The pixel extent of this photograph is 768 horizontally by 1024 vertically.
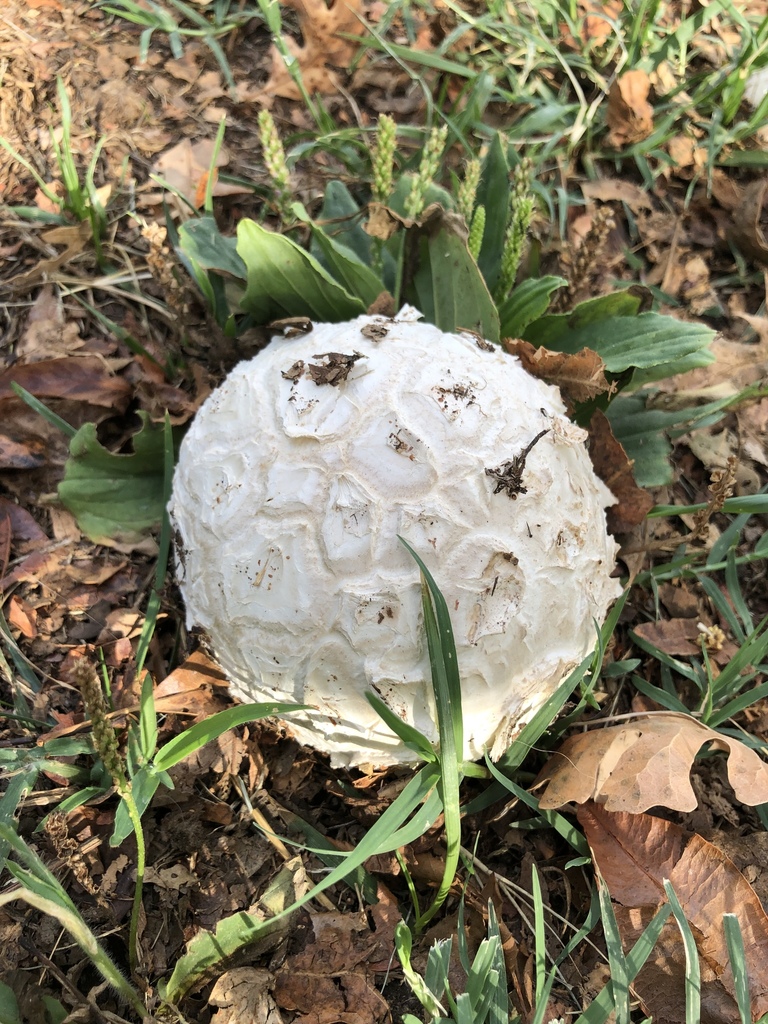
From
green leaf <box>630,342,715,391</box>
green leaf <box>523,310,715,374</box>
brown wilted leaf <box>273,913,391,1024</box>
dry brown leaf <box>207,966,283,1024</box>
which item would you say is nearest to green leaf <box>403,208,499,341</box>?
green leaf <box>523,310,715,374</box>

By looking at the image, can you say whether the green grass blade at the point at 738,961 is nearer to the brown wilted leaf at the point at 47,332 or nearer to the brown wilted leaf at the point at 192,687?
the brown wilted leaf at the point at 192,687

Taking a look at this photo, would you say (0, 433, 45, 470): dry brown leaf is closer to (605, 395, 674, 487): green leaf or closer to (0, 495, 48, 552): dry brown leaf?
(0, 495, 48, 552): dry brown leaf

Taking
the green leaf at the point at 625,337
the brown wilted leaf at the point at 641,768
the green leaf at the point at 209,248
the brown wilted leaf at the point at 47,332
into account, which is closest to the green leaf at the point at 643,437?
the green leaf at the point at 625,337

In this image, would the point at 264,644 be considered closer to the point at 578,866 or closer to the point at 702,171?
the point at 578,866

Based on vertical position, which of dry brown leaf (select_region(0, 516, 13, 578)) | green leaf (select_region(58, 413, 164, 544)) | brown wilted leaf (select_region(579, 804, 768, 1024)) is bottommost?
brown wilted leaf (select_region(579, 804, 768, 1024))

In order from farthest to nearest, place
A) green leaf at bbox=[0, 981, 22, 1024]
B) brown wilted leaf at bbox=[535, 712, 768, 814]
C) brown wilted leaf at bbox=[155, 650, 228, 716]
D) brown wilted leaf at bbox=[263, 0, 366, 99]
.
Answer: brown wilted leaf at bbox=[263, 0, 366, 99], brown wilted leaf at bbox=[155, 650, 228, 716], brown wilted leaf at bbox=[535, 712, 768, 814], green leaf at bbox=[0, 981, 22, 1024]

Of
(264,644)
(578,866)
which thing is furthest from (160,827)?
(578,866)

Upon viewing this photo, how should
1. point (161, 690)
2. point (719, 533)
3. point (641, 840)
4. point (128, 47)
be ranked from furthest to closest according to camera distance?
point (128, 47)
point (719, 533)
point (161, 690)
point (641, 840)
